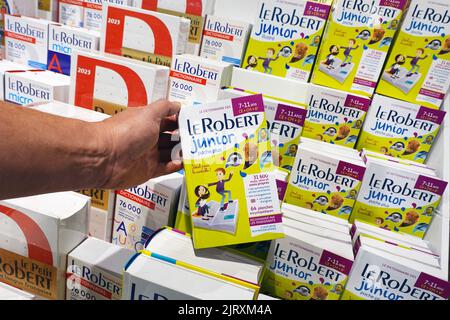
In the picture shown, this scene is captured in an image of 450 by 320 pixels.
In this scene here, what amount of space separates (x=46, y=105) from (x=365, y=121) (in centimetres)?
145

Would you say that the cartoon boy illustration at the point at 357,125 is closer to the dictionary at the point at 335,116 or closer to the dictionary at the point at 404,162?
the dictionary at the point at 335,116

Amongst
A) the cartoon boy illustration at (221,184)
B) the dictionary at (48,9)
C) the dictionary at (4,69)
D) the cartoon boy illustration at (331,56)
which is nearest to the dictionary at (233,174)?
the cartoon boy illustration at (221,184)

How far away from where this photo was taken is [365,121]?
167 cm

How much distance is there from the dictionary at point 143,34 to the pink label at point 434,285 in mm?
1317

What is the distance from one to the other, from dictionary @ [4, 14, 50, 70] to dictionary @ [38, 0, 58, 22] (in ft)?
1.08

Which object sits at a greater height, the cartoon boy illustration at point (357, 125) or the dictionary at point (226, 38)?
the dictionary at point (226, 38)

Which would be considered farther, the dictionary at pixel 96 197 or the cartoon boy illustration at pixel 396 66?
the cartoon boy illustration at pixel 396 66

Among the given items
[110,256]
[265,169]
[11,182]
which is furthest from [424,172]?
[11,182]

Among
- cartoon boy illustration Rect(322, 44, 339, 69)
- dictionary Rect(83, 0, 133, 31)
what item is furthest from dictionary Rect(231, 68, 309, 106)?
dictionary Rect(83, 0, 133, 31)

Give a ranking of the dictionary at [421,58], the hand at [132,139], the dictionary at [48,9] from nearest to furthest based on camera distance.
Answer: the hand at [132,139]
the dictionary at [421,58]
the dictionary at [48,9]

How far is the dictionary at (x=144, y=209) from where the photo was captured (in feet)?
4.20

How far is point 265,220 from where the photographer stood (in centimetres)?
101

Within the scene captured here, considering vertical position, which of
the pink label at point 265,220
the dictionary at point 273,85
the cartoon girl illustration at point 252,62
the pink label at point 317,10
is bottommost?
the pink label at point 265,220

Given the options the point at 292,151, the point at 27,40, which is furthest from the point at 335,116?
the point at 27,40
